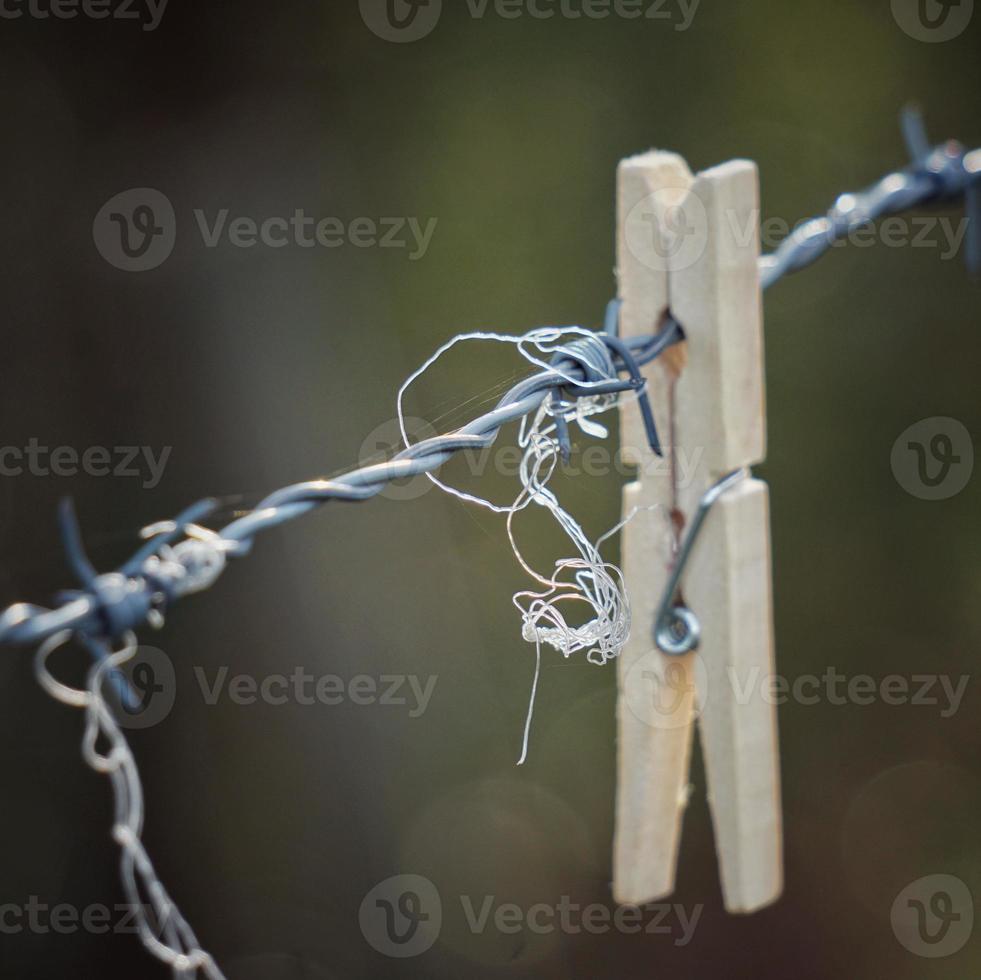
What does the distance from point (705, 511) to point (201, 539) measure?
0.39 metres

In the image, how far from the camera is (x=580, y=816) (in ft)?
6.77

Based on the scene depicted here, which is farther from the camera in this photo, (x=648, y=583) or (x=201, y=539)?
(x=648, y=583)

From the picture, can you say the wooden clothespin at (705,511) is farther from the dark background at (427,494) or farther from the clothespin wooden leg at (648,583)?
the dark background at (427,494)

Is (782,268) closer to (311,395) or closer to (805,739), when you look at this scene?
(311,395)

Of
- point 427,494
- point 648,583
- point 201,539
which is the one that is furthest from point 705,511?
point 427,494

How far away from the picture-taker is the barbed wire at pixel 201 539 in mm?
450

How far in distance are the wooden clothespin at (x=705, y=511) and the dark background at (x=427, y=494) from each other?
105 cm

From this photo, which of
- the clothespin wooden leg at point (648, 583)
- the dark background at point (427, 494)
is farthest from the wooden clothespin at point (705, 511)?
the dark background at point (427, 494)

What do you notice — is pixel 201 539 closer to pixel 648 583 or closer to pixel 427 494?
pixel 648 583

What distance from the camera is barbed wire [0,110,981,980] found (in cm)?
45

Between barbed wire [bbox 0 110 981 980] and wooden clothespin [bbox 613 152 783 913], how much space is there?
0.11 feet

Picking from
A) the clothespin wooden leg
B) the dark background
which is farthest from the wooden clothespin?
the dark background

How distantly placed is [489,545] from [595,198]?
2.04 feet

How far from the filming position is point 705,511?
0.78 meters
